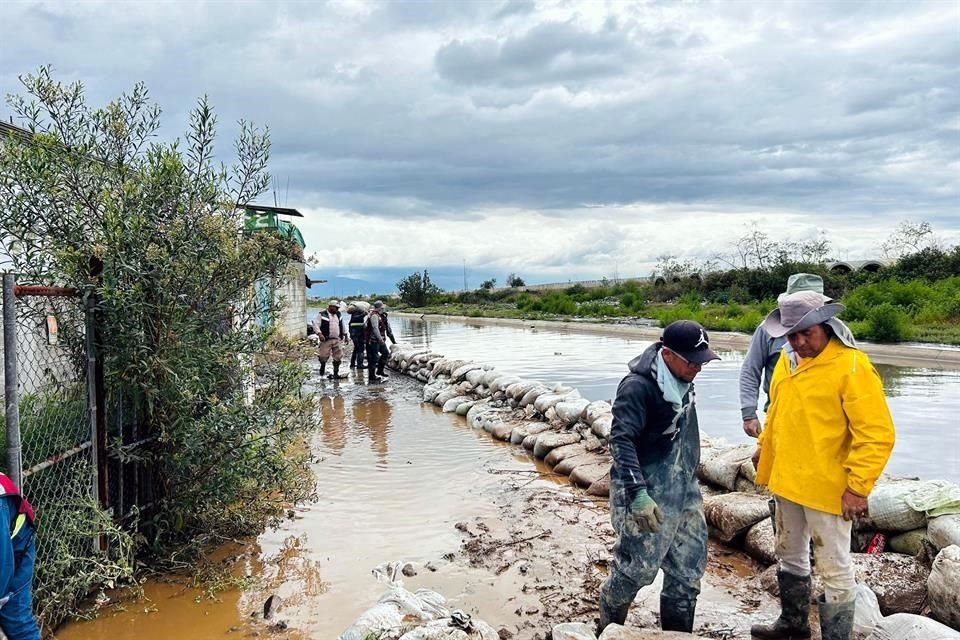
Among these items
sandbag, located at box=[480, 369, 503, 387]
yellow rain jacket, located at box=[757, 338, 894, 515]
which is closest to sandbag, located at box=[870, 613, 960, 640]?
yellow rain jacket, located at box=[757, 338, 894, 515]

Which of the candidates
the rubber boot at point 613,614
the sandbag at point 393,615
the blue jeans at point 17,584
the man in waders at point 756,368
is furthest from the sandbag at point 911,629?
the blue jeans at point 17,584

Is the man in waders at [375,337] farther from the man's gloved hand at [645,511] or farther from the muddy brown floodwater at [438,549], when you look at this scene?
the man's gloved hand at [645,511]

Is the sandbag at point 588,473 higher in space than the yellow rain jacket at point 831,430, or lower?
lower

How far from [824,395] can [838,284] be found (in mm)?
29339

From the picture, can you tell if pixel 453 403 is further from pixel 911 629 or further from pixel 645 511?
pixel 911 629

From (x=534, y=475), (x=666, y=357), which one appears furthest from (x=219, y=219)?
(x=534, y=475)

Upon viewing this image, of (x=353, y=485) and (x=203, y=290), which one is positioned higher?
(x=203, y=290)

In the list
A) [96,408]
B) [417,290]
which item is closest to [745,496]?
[96,408]

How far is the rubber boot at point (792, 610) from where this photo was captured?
3.32 meters

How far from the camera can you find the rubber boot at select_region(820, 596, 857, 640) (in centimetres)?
303

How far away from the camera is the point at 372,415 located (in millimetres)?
10383

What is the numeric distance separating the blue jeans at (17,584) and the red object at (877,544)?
430 cm

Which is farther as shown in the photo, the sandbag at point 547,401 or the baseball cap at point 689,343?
the sandbag at point 547,401

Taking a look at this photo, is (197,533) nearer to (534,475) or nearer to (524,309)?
(534,475)
